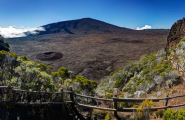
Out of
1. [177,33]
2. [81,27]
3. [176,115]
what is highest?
[81,27]

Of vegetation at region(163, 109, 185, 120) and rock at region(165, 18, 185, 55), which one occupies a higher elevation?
rock at region(165, 18, 185, 55)

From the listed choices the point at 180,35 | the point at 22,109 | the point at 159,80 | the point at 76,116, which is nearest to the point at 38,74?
the point at 22,109

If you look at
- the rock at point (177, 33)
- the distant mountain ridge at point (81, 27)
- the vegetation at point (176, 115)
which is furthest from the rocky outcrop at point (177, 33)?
the distant mountain ridge at point (81, 27)

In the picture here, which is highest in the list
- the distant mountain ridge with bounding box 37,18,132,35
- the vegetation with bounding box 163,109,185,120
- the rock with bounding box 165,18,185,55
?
the distant mountain ridge with bounding box 37,18,132,35

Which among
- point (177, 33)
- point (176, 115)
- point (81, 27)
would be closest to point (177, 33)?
point (177, 33)

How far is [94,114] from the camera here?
4.36 metres

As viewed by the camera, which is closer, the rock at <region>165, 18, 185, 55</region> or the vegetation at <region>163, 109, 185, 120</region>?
the vegetation at <region>163, 109, 185, 120</region>

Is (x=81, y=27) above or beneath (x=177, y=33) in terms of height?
above

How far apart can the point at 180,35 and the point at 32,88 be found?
996cm

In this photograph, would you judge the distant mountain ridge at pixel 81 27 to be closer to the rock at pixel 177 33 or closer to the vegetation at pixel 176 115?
the rock at pixel 177 33

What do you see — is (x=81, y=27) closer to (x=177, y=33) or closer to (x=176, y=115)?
(x=177, y=33)

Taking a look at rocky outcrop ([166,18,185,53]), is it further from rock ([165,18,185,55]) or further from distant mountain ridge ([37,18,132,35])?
distant mountain ridge ([37,18,132,35])

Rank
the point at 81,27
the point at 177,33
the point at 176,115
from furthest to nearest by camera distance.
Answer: the point at 81,27
the point at 177,33
the point at 176,115

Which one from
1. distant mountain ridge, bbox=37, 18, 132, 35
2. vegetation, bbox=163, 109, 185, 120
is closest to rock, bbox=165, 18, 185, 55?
vegetation, bbox=163, 109, 185, 120
